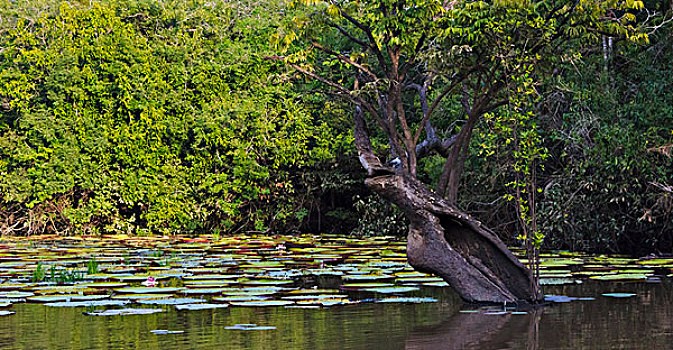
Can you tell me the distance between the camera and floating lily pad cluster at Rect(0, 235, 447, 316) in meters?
5.86

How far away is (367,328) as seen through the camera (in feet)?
15.7

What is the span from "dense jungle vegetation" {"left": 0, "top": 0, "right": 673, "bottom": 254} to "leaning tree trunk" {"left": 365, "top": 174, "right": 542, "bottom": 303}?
20.6 feet

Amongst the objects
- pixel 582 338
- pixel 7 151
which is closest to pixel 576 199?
pixel 582 338

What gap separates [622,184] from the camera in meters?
9.89

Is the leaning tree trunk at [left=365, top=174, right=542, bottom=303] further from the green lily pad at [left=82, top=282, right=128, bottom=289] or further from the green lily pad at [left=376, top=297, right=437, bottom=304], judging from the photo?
the green lily pad at [left=82, top=282, right=128, bottom=289]

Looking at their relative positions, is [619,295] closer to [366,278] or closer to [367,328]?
[366,278]

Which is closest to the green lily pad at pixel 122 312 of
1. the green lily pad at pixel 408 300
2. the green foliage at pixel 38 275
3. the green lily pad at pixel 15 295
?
the green lily pad at pixel 15 295

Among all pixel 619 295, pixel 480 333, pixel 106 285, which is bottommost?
pixel 480 333

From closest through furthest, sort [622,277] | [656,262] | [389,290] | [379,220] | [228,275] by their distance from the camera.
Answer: [389,290]
[622,277]
[228,275]
[656,262]
[379,220]

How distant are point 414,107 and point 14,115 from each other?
719 cm

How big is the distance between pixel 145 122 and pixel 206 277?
8086mm

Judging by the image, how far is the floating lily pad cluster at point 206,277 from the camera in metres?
5.86

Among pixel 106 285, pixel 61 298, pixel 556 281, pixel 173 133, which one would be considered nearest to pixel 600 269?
pixel 556 281

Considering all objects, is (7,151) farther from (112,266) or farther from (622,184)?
(622,184)
